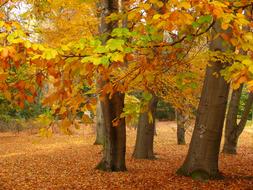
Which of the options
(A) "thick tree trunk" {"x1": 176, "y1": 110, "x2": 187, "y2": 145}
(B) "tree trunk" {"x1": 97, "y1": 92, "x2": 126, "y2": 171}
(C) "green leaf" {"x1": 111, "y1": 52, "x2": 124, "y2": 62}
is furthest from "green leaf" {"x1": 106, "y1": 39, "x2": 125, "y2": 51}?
(A) "thick tree trunk" {"x1": 176, "y1": 110, "x2": 187, "y2": 145}

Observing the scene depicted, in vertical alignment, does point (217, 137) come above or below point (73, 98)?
below

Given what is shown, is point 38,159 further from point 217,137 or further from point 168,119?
point 168,119

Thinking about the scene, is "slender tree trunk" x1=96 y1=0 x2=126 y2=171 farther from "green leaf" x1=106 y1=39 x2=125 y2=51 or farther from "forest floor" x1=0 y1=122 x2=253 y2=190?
"green leaf" x1=106 y1=39 x2=125 y2=51

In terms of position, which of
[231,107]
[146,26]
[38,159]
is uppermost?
[146,26]

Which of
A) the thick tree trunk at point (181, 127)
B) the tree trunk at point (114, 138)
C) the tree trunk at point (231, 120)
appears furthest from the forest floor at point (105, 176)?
the thick tree trunk at point (181, 127)

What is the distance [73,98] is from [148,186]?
16.7 ft

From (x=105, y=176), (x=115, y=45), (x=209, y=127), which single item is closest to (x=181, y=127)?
(x=209, y=127)

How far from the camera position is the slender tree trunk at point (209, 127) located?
32.6 ft

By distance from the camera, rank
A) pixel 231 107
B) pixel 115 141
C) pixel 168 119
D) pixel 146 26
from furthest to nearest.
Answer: pixel 168 119, pixel 231 107, pixel 115 141, pixel 146 26

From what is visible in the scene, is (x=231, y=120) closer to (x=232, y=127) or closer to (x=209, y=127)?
(x=232, y=127)

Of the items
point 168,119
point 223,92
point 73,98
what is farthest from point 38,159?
point 168,119

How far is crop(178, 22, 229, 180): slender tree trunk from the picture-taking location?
391 inches

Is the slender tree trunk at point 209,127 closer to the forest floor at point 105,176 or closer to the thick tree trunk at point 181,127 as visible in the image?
the forest floor at point 105,176

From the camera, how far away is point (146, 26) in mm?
5008
